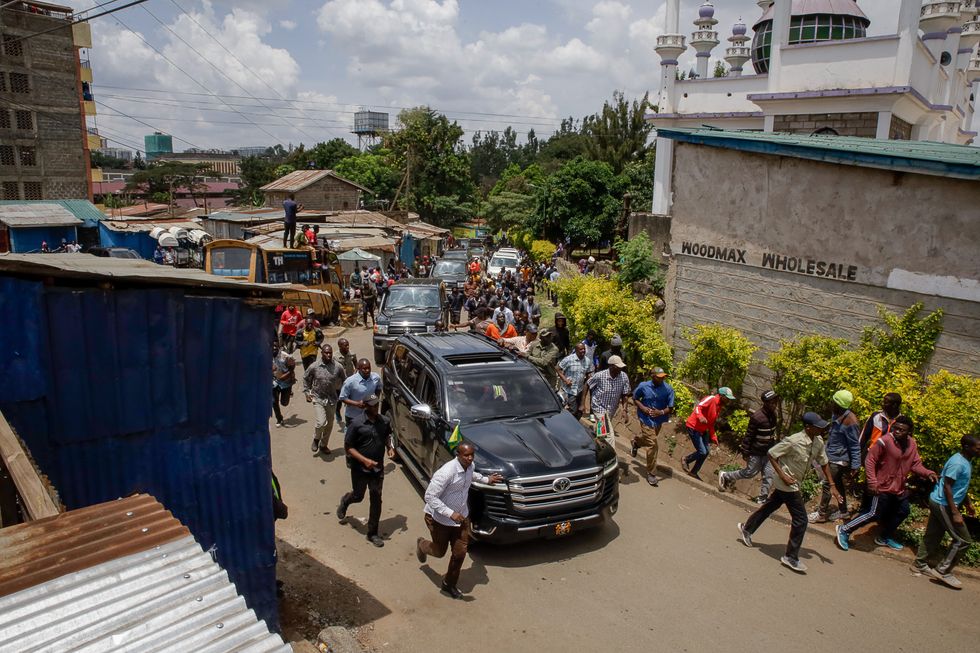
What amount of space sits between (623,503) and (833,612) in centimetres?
279

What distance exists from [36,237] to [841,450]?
38.5 m

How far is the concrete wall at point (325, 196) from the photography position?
150 feet

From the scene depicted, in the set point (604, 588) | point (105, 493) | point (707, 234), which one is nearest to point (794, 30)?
point (707, 234)

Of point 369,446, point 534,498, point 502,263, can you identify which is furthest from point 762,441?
point 502,263

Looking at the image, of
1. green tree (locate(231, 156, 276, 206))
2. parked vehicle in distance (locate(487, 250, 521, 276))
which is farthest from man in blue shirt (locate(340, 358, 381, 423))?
green tree (locate(231, 156, 276, 206))

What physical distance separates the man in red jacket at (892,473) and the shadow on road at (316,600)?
541 centimetres

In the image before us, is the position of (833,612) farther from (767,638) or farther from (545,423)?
(545,423)

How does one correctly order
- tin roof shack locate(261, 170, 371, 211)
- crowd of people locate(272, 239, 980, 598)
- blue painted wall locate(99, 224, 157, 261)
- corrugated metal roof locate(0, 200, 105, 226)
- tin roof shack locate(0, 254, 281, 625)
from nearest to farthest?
tin roof shack locate(0, 254, 281, 625) < crowd of people locate(272, 239, 980, 598) < blue painted wall locate(99, 224, 157, 261) < corrugated metal roof locate(0, 200, 105, 226) < tin roof shack locate(261, 170, 371, 211)

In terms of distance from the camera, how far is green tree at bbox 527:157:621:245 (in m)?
33.9

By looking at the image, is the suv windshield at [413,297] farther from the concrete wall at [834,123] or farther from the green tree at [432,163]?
the green tree at [432,163]

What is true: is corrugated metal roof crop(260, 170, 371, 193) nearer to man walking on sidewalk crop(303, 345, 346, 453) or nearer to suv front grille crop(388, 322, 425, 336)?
suv front grille crop(388, 322, 425, 336)

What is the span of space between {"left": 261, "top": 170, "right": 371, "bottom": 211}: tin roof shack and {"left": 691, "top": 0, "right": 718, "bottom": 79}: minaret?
1137 inches

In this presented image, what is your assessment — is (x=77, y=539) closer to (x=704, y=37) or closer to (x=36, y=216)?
(x=704, y=37)

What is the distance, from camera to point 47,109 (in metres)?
40.4
